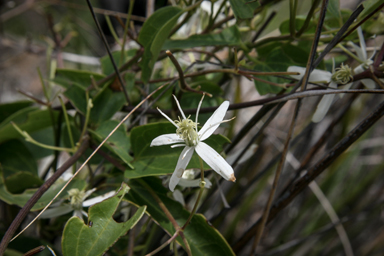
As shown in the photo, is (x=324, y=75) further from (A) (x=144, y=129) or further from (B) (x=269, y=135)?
(B) (x=269, y=135)

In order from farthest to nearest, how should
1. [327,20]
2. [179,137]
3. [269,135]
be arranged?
[269,135]
[327,20]
[179,137]

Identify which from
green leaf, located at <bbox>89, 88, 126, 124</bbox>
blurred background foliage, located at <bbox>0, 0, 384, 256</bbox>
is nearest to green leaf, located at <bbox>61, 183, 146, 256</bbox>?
blurred background foliage, located at <bbox>0, 0, 384, 256</bbox>

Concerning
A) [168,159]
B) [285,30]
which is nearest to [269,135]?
[285,30]

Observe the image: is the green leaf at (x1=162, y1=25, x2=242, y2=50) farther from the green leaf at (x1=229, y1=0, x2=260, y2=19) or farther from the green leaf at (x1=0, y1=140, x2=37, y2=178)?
the green leaf at (x1=0, y1=140, x2=37, y2=178)

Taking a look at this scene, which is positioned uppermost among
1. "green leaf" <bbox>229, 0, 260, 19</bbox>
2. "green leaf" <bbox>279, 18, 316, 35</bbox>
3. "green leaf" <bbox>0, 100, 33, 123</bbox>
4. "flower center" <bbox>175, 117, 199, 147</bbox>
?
"green leaf" <bbox>279, 18, 316, 35</bbox>

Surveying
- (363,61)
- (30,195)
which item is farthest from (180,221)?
(363,61)

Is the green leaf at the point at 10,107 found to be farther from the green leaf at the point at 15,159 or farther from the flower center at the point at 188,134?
the flower center at the point at 188,134
